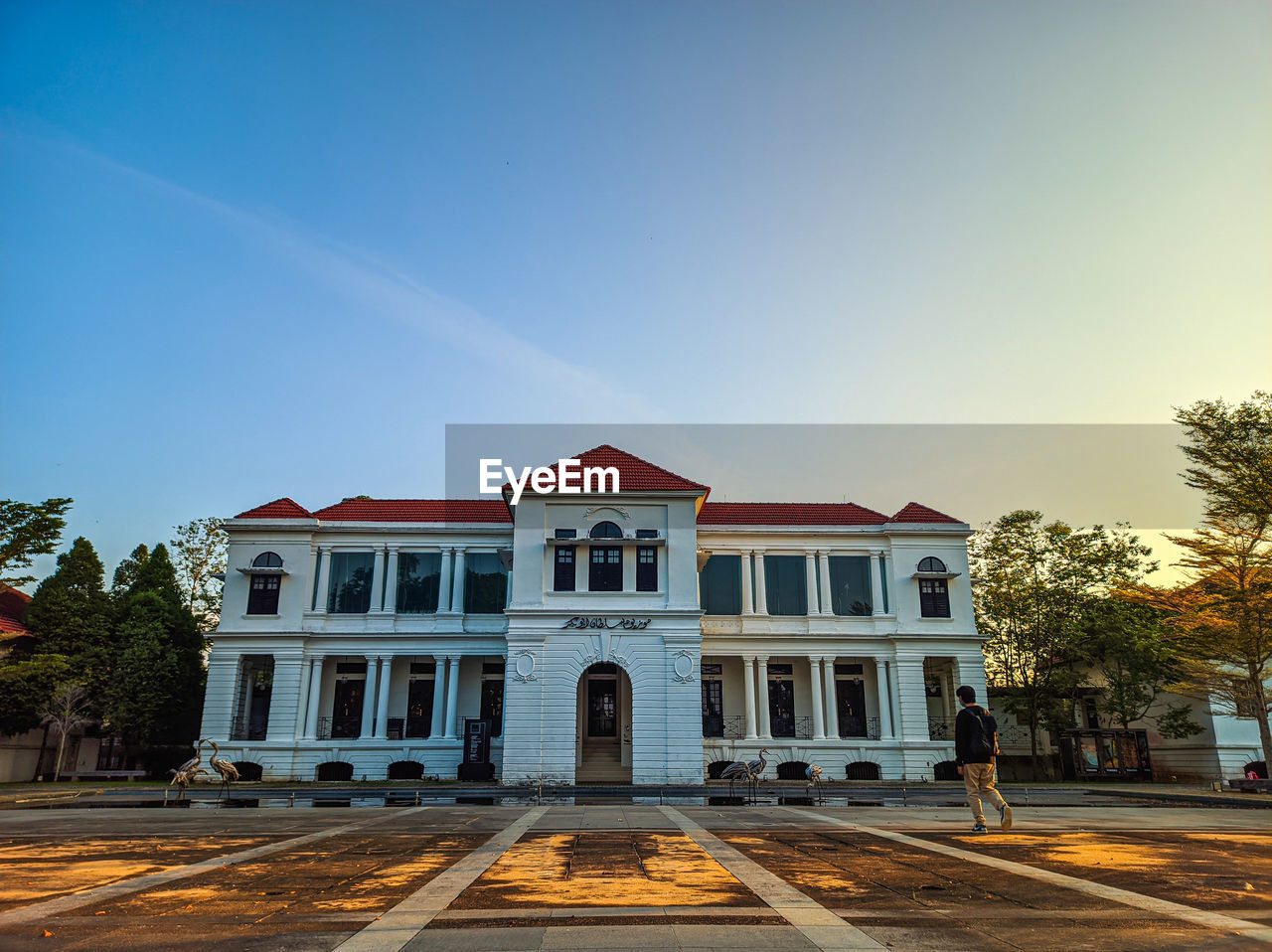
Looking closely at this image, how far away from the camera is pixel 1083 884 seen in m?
7.72

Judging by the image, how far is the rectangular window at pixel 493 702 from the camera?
3500cm

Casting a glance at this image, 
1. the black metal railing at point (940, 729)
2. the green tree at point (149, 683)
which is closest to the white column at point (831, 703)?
the black metal railing at point (940, 729)

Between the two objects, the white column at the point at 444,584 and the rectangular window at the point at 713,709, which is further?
the white column at the point at 444,584

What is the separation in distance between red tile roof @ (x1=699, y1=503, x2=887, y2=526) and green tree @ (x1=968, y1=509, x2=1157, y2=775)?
6.19 meters

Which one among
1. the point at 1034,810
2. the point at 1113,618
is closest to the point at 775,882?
the point at 1034,810

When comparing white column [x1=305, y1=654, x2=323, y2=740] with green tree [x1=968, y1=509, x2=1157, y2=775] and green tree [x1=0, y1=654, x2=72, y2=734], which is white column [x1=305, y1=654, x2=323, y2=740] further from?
green tree [x1=968, y1=509, x2=1157, y2=775]

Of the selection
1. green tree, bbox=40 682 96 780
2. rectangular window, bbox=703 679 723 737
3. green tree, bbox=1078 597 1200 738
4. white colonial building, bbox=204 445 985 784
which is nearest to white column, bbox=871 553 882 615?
white colonial building, bbox=204 445 985 784

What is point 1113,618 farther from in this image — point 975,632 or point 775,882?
point 775,882

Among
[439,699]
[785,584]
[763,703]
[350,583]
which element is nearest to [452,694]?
[439,699]

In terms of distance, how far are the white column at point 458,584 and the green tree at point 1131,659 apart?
83.7 ft

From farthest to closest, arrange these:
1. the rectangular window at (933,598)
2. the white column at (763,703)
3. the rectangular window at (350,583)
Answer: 1. the rectangular window at (350,583)
2. the rectangular window at (933,598)
3. the white column at (763,703)

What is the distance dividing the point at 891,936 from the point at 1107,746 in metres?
35.8

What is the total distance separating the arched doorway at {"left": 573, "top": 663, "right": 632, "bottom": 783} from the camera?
3189 cm

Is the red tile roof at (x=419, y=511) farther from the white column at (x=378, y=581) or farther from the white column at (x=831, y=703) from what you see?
the white column at (x=831, y=703)
